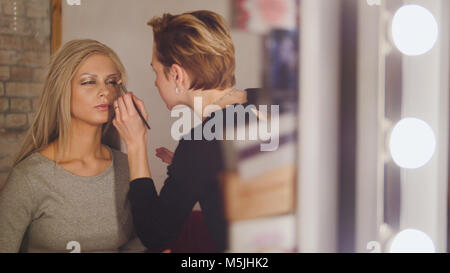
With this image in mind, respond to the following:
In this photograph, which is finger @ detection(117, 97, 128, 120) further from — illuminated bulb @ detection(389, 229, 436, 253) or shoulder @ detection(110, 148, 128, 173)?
illuminated bulb @ detection(389, 229, 436, 253)

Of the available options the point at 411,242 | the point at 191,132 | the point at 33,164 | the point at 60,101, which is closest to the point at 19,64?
the point at 60,101

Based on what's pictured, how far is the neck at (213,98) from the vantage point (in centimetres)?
96

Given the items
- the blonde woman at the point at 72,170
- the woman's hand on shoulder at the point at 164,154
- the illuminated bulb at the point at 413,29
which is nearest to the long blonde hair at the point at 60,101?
the blonde woman at the point at 72,170

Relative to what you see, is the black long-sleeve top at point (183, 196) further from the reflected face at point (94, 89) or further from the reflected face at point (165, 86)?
the reflected face at point (94, 89)

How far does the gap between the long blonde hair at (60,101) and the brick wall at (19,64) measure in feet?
0.07

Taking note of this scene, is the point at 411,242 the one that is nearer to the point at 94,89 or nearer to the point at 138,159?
the point at 138,159

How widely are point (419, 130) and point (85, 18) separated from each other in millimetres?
884

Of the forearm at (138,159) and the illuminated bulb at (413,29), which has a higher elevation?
the illuminated bulb at (413,29)

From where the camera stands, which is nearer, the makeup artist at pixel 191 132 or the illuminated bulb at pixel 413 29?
the illuminated bulb at pixel 413 29

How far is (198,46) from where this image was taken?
0.94 meters

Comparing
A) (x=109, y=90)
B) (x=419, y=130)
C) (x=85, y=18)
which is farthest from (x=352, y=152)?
(x=85, y=18)

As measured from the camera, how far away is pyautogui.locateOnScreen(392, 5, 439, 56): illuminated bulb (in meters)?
0.82

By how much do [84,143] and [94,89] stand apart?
0.15 meters

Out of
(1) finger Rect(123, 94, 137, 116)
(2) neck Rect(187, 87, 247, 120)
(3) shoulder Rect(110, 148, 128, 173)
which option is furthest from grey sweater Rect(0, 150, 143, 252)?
(2) neck Rect(187, 87, 247, 120)
